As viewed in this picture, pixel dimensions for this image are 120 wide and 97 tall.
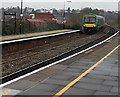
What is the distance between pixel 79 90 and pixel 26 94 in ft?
5.62

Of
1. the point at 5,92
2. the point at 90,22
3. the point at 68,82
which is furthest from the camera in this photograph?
the point at 90,22

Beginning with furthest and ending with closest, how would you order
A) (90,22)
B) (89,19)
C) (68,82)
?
(90,22) → (89,19) → (68,82)

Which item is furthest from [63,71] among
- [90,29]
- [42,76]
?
[90,29]

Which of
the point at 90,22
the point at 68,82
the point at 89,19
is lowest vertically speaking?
the point at 68,82

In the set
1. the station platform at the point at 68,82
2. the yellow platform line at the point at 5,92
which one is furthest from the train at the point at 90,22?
the yellow platform line at the point at 5,92

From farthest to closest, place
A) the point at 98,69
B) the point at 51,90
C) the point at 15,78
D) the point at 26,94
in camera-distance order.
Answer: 1. the point at 98,69
2. the point at 15,78
3. the point at 51,90
4. the point at 26,94

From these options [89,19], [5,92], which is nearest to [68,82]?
[5,92]

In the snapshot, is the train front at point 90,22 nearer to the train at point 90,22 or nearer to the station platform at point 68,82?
the train at point 90,22

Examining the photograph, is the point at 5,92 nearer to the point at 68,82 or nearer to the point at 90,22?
the point at 68,82

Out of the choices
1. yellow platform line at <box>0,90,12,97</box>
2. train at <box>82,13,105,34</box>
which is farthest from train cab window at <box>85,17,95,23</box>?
yellow platform line at <box>0,90,12,97</box>

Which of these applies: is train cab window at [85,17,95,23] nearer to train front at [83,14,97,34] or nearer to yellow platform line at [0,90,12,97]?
train front at [83,14,97,34]

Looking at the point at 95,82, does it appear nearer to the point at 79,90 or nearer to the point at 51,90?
the point at 79,90

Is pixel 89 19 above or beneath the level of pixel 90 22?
above

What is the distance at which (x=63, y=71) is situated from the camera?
9625 millimetres
